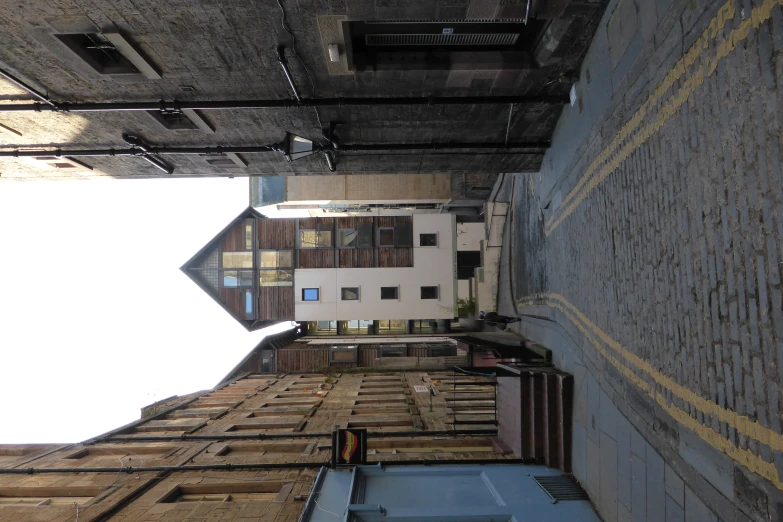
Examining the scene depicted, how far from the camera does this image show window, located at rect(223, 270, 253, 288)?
26.2m

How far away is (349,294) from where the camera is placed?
26531 millimetres

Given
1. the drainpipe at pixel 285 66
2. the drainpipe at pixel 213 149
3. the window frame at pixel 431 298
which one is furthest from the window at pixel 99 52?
the window frame at pixel 431 298

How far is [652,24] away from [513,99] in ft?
12.2

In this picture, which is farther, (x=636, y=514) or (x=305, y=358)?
(x=305, y=358)

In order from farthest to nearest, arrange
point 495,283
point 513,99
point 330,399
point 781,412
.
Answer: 1. point 495,283
2. point 330,399
3. point 513,99
4. point 781,412

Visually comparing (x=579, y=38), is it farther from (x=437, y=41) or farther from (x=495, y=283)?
(x=495, y=283)

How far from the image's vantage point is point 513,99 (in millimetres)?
10828

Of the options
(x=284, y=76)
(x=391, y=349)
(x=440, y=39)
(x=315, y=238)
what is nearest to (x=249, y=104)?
(x=284, y=76)

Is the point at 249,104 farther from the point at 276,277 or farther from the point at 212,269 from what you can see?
the point at 212,269

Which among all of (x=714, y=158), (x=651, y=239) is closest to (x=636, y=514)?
(x=651, y=239)

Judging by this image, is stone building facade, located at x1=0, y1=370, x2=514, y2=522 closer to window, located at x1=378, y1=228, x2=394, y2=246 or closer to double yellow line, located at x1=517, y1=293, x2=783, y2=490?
double yellow line, located at x1=517, y1=293, x2=783, y2=490

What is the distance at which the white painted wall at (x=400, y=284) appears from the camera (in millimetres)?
26250

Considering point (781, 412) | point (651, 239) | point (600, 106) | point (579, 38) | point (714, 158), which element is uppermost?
point (579, 38)

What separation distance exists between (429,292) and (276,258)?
30.1 ft
